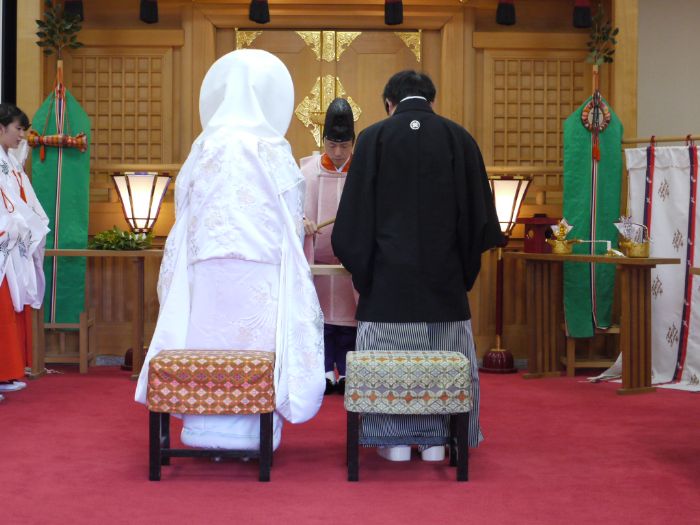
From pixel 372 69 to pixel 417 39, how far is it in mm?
385

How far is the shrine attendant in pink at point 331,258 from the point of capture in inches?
199

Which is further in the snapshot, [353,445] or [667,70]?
[667,70]

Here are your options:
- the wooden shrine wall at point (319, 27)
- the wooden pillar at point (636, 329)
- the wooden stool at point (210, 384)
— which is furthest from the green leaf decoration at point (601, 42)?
the wooden stool at point (210, 384)

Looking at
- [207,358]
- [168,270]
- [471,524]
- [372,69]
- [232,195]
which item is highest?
[372,69]

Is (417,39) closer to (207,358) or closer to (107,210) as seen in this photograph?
(107,210)

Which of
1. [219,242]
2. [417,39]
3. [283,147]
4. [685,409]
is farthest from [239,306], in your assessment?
[417,39]

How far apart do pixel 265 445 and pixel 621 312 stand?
2.97 m

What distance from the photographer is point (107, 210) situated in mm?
6445

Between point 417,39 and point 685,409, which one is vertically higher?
point 417,39

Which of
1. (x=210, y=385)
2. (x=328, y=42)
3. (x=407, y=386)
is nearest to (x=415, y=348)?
(x=407, y=386)

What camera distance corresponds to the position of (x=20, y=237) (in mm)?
5078

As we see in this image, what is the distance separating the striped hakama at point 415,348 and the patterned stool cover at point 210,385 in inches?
18.7

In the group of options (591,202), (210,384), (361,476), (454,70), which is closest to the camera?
(210,384)

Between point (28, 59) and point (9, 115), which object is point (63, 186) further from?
point (9, 115)
